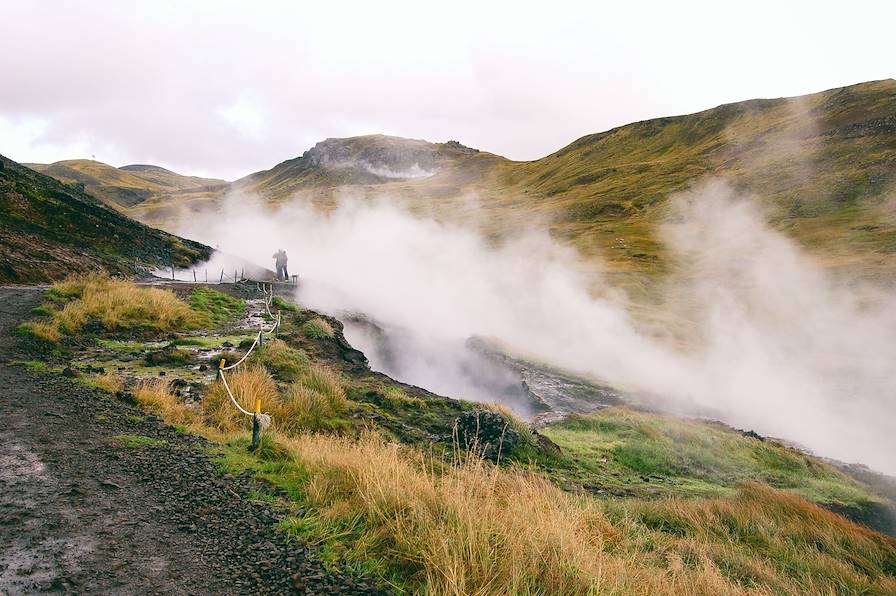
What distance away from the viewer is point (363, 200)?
112m

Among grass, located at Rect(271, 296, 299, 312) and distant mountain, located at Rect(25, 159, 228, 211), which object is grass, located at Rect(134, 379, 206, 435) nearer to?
grass, located at Rect(271, 296, 299, 312)

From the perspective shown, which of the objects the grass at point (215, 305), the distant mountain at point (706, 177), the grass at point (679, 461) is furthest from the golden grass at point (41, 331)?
the distant mountain at point (706, 177)

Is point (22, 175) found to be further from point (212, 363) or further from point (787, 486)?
point (787, 486)

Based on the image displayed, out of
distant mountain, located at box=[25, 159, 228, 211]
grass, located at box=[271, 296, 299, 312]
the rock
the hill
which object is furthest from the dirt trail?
distant mountain, located at box=[25, 159, 228, 211]

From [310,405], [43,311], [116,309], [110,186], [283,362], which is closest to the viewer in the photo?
[310,405]

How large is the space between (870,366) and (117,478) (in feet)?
125

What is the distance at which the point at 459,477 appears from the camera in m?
4.76

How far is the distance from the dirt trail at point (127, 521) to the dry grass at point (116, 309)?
22.0 feet

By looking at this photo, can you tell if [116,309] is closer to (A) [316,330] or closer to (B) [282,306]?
(A) [316,330]

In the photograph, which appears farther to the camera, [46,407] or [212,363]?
[212,363]

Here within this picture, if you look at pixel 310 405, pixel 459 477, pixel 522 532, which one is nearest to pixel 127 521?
pixel 459 477

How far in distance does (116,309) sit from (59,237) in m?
12.1

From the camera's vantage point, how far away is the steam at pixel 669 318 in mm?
24750

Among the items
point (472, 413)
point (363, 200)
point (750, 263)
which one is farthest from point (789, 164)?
point (472, 413)
